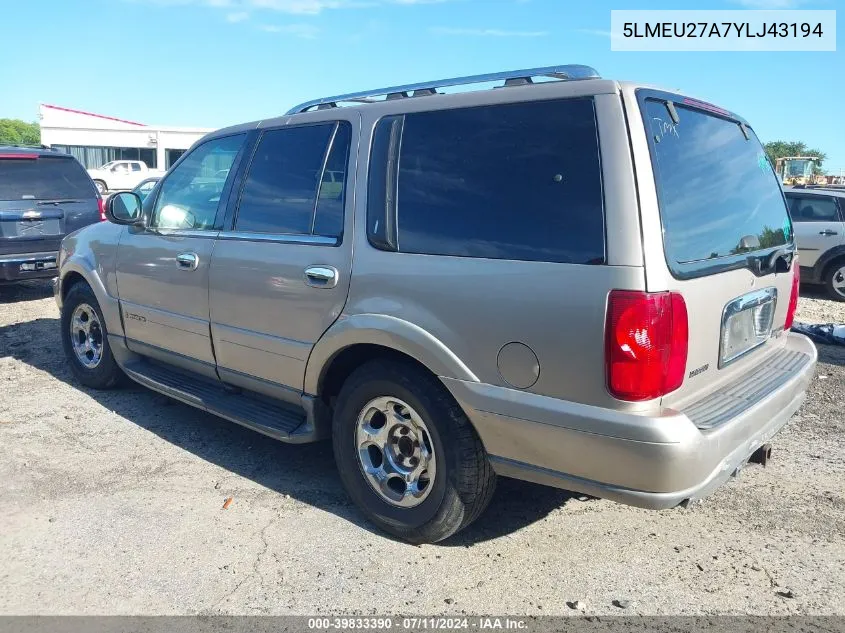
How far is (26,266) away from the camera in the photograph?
8.66m

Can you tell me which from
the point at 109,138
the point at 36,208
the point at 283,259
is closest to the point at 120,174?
the point at 109,138

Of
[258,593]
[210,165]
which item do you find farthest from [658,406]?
[210,165]

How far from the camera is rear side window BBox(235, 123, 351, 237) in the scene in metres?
3.63

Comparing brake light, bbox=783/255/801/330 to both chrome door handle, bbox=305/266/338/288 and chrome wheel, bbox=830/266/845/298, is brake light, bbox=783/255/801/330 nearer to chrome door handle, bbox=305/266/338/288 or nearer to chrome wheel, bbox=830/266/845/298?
chrome door handle, bbox=305/266/338/288

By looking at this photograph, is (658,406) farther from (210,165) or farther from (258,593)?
(210,165)

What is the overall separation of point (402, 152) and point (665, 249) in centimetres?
134

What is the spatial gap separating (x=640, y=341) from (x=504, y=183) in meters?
0.85

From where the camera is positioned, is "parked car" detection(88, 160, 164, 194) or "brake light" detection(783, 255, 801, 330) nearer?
"brake light" detection(783, 255, 801, 330)

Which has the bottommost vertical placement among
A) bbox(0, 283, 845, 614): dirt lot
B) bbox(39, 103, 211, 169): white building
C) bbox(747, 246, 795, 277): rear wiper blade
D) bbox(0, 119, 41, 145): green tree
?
bbox(0, 283, 845, 614): dirt lot

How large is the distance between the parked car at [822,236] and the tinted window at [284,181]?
901 cm

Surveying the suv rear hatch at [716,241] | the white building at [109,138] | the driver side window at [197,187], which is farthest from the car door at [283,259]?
the white building at [109,138]

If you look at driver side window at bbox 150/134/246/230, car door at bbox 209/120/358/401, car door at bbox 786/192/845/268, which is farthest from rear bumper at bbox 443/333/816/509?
car door at bbox 786/192/845/268

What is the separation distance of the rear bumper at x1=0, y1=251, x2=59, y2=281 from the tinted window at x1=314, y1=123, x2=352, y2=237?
653cm

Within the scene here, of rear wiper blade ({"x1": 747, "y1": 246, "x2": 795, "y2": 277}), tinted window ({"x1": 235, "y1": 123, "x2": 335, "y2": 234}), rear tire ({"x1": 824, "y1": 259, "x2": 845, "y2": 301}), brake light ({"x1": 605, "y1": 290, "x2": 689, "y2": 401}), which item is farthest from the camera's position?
rear tire ({"x1": 824, "y1": 259, "x2": 845, "y2": 301})
